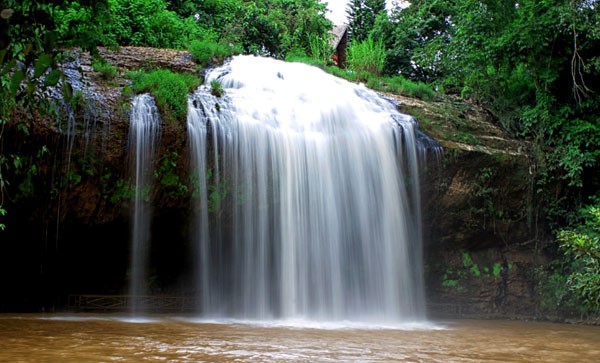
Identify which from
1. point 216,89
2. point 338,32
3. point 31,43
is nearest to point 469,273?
point 216,89

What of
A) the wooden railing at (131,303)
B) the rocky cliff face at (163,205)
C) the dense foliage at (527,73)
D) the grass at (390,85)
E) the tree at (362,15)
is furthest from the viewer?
the tree at (362,15)

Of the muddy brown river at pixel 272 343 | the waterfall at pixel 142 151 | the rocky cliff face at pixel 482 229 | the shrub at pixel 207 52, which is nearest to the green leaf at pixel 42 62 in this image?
the muddy brown river at pixel 272 343

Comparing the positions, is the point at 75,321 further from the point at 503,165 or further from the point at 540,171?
the point at 540,171

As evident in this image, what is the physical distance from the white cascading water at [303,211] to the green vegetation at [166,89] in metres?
0.25

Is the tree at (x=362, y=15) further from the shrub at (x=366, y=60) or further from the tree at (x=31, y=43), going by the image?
the tree at (x=31, y=43)

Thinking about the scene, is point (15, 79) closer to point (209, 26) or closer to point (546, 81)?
point (546, 81)

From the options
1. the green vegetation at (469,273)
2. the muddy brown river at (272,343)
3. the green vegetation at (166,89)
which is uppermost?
the green vegetation at (166,89)

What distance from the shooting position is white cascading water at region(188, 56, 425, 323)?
8.88 meters

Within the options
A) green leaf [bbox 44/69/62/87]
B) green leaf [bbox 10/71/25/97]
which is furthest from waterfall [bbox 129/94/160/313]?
green leaf [bbox 10/71/25/97]

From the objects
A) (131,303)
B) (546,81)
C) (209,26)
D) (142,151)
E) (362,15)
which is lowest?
(131,303)

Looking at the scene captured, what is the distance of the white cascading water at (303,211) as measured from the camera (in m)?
8.88

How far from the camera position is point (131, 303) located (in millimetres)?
10164

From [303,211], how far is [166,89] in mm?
2900

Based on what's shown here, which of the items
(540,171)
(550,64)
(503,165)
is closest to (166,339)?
(503,165)
